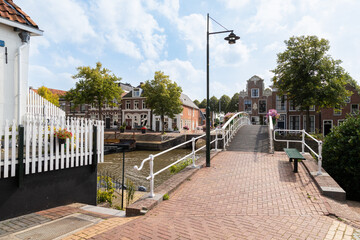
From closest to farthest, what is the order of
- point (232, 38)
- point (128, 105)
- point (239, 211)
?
point (239, 211), point (232, 38), point (128, 105)

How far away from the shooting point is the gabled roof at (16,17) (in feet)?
21.2

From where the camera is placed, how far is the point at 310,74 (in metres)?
21.9

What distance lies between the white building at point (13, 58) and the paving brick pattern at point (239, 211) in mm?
5394

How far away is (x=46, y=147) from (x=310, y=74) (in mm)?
23466

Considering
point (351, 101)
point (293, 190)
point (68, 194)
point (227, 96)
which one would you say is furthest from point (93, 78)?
point (227, 96)

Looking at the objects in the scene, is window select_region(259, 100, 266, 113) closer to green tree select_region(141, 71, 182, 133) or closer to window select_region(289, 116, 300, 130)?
window select_region(289, 116, 300, 130)

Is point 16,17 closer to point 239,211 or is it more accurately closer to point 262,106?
point 239,211

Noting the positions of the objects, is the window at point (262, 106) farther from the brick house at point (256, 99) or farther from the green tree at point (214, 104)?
the green tree at point (214, 104)

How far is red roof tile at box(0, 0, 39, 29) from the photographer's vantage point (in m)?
6.53

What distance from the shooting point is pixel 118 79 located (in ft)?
108

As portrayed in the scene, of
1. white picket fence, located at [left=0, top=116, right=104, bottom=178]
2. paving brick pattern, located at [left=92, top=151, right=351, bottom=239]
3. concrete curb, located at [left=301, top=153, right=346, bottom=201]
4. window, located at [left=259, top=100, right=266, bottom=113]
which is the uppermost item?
window, located at [left=259, top=100, right=266, bottom=113]

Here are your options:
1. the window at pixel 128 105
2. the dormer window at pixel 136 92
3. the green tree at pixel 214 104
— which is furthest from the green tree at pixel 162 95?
the green tree at pixel 214 104

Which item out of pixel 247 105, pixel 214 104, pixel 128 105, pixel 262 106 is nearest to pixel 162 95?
pixel 128 105

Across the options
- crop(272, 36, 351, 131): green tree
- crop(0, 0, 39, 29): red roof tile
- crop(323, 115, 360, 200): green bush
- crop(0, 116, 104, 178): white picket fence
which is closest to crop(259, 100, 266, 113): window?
crop(272, 36, 351, 131): green tree
